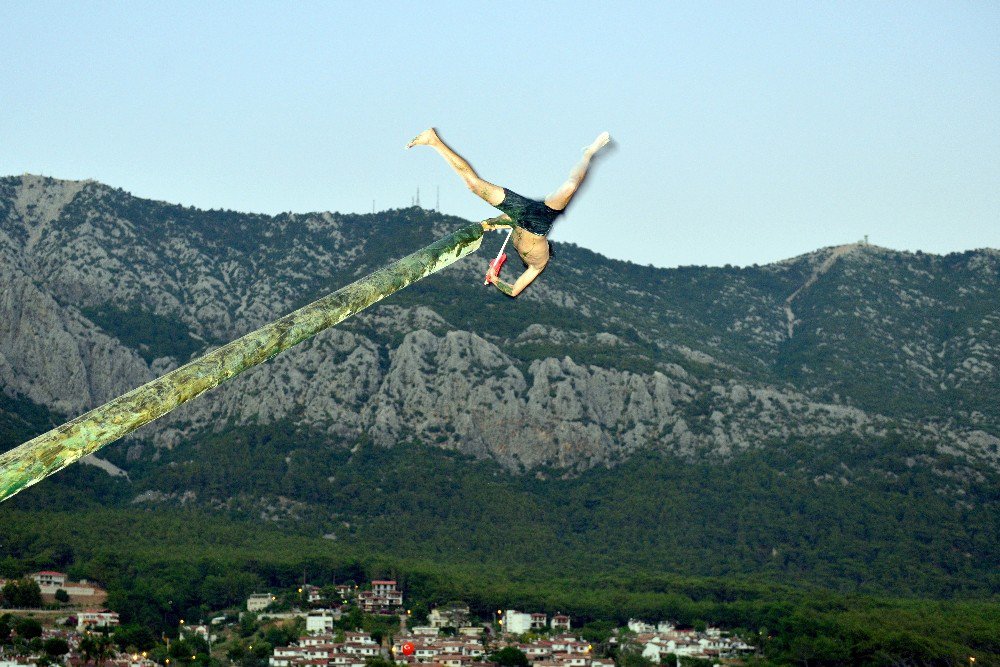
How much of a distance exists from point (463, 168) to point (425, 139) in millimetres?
298

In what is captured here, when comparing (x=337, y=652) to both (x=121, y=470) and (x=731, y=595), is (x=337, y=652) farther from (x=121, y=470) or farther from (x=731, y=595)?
(x=121, y=470)

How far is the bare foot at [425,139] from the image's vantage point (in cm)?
824

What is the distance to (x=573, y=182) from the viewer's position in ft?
26.7

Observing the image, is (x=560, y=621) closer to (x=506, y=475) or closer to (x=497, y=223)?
(x=506, y=475)

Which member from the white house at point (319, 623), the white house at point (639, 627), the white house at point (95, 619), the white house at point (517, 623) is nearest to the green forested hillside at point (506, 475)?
the white house at point (639, 627)

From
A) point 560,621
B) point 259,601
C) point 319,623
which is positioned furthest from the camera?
point 259,601

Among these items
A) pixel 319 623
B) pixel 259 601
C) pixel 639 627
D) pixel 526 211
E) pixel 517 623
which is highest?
pixel 526 211

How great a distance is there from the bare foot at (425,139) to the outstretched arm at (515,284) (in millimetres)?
904

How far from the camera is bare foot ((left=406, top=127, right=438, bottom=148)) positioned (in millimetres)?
8242

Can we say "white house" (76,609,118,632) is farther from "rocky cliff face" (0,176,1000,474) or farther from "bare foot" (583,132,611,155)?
"bare foot" (583,132,611,155)

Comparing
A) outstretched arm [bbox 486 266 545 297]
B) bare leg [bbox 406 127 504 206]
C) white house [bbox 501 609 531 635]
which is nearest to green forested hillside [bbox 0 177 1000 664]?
white house [bbox 501 609 531 635]

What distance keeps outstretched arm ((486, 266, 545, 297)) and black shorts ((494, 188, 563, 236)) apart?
0.52m

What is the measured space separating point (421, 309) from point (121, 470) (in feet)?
122

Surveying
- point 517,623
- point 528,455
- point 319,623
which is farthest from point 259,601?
point 528,455
